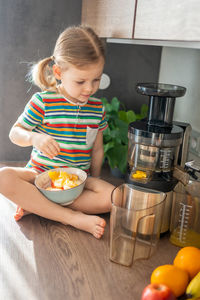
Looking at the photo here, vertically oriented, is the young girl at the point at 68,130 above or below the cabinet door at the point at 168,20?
below

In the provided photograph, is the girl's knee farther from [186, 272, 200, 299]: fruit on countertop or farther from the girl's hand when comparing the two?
[186, 272, 200, 299]: fruit on countertop

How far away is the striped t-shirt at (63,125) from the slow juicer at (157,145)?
0.26 m

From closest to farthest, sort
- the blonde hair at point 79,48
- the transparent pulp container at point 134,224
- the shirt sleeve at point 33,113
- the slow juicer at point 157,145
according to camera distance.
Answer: the transparent pulp container at point 134,224 < the slow juicer at point 157,145 < the blonde hair at point 79,48 < the shirt sleeve at point 33,113

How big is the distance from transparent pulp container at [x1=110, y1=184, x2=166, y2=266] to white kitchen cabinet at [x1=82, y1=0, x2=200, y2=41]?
0.46 metres

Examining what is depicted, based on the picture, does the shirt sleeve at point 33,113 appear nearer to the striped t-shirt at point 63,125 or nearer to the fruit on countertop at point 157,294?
the striped t-shirt at point 63,125

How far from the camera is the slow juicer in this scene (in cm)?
107

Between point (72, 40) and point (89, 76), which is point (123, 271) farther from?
point (72, 40)

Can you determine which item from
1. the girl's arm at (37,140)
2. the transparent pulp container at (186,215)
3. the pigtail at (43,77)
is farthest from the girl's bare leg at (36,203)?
the pigtail at (43,77)

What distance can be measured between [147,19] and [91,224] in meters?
0.66

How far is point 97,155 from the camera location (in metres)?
1.44

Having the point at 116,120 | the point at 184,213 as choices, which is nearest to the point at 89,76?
the point at 116,120

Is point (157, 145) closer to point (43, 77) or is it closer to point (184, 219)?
point (184, 219)

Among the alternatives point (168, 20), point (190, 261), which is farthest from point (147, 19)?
point (190, 261)

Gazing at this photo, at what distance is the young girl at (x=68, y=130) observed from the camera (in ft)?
3.81
